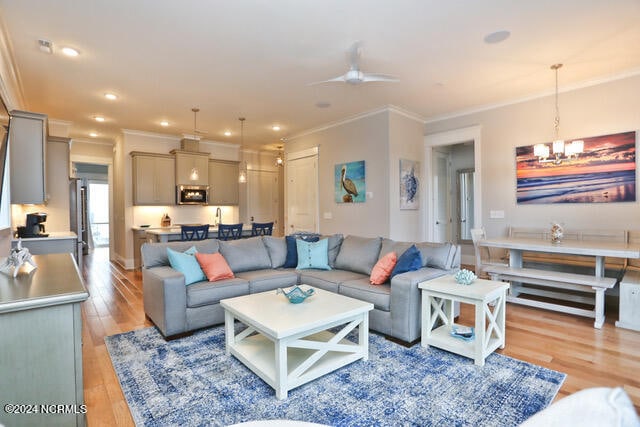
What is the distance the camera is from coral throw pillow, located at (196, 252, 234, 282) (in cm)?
346

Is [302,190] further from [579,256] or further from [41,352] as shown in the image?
[41,352]

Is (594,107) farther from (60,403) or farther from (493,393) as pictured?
(60,403)

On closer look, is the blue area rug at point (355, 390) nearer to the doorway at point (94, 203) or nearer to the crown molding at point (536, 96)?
the crown molding at point (536, 96)

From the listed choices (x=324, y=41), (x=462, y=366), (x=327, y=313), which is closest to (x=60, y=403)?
(x=327, y=313)

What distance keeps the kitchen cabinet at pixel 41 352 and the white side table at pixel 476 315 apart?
2.41m

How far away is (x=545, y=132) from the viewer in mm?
4883

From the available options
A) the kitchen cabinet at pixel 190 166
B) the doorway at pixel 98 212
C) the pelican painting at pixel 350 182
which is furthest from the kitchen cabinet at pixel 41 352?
Answer: the doorway at pixel 98 212

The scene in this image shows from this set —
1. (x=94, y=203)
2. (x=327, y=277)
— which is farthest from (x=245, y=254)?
(x=94, y=203)

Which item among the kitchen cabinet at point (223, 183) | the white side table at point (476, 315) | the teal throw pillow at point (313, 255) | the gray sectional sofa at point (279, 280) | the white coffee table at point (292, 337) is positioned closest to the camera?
the white coffee table at point (292, 337)

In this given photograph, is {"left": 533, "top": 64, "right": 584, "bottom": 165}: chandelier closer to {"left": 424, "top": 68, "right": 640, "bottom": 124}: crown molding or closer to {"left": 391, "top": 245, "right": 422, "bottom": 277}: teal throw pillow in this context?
{"left": 424, "top": 68, "right": 640, "bottom": 124}: crown molding

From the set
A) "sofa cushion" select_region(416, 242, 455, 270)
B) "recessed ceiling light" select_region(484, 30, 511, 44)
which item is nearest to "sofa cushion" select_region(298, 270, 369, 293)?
"sofa cushion" select_region(416, 242, 455, 270)

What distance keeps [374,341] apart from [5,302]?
99.9 inches

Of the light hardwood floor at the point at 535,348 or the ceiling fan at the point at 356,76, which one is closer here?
the light hardwood floor at the point at 535,348

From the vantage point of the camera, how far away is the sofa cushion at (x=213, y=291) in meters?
3.17
